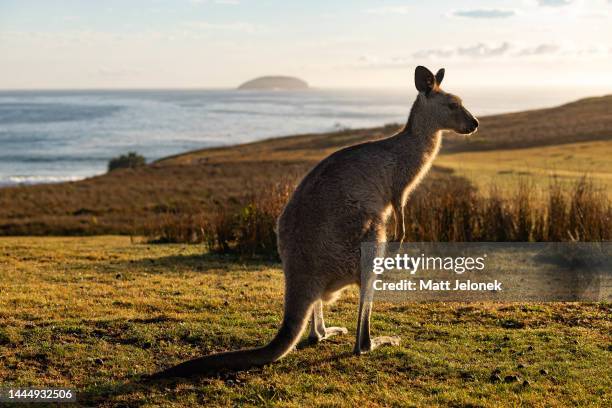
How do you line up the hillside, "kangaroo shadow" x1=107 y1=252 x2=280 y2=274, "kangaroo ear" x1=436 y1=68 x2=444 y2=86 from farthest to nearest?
the hillside
"kangaroo shadow" x1=107 y1=252 x2=280 y2=274
"kangaroo ear" x1=436 y1=68 x2=444 y2=86

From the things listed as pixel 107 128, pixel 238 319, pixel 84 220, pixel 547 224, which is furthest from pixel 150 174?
pixel 107 128

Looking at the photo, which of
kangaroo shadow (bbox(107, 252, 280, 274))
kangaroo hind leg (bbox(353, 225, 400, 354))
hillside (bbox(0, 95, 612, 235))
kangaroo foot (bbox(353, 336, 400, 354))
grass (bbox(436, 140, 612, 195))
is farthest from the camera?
hillside (bbox(0, 95, 612, 235))

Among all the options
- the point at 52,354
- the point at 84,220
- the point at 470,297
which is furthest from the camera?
the point at 84,220

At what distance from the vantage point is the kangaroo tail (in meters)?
5.37

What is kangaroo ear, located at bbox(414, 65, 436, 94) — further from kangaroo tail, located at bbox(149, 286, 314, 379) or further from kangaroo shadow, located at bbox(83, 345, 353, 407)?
kangaroo shadow, located at bbox(83, 345, 353, 407)

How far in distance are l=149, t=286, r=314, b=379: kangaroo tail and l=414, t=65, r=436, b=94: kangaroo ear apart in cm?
254

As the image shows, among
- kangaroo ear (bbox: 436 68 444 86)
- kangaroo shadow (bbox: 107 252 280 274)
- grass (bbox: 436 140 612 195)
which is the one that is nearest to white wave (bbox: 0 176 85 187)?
grass (bbox: 436 140 612 195)

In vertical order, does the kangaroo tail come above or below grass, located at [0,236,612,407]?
above

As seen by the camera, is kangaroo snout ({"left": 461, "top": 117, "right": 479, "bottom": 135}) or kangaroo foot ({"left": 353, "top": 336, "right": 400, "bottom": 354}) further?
kangaroo snout ({"left": 461, "top": 117, "right": 479, "bottom": 135})

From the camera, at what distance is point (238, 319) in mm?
7449

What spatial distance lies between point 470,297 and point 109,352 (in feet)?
16.4

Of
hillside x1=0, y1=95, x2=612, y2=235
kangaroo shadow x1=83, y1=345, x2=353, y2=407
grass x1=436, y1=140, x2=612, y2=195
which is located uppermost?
grass x1=436, y1=140, x2=612, y2=195

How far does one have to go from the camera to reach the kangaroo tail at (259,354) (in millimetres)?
5367

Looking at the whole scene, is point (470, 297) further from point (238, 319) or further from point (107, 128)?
point (107, 128)
